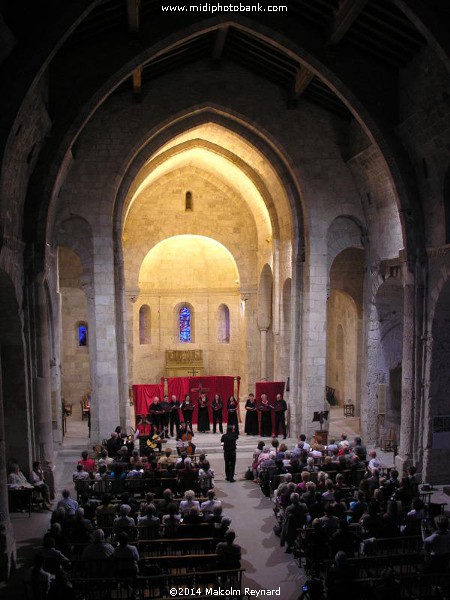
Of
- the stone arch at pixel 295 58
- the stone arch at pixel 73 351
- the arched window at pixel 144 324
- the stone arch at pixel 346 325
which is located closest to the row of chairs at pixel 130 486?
the stone arch at pixel 295 58

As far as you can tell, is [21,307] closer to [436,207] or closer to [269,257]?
[436,207]

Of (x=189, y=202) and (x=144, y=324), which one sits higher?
(x=189, y=202)

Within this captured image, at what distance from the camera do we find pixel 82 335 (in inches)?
1070

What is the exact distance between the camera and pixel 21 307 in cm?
1386

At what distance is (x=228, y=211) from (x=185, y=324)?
A: 22.0 ft

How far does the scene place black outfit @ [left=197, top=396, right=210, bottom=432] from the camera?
21.5 meters

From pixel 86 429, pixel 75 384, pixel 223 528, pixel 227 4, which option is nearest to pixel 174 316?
pixel 75 384

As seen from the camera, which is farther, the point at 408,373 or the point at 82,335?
the point at 82,335

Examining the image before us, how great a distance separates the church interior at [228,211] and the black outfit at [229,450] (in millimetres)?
4578

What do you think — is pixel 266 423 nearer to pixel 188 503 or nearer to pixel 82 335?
pixel 188 503

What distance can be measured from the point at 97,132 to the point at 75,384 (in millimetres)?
12230

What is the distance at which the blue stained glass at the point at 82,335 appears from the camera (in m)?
27.1

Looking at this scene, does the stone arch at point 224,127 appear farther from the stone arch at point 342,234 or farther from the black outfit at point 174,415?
the black outfit at point 174,415

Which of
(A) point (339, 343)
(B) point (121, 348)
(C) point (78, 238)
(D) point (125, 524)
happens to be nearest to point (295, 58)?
(C) point (78, 238)
